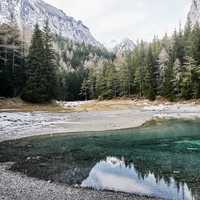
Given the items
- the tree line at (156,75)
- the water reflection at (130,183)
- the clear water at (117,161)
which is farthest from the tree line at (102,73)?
the water reflection at (130,183)

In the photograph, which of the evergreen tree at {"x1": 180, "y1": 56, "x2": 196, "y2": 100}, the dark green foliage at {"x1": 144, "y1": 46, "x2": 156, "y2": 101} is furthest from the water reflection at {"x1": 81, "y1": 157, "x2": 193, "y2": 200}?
the dark green foliage at {"x1": 144, "y1": 46, "x2": 156, "y2": 101}

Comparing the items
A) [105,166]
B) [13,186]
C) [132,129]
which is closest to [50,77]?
[132,129]

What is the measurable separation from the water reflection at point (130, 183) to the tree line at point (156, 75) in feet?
175

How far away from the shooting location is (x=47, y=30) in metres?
69.5

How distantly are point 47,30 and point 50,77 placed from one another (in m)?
14.0

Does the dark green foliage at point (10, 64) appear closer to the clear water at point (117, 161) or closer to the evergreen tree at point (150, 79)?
the evergreen tree at point (150, 79)

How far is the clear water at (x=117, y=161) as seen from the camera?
13250mm

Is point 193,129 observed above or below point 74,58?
below

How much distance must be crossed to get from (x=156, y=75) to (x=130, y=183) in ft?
233

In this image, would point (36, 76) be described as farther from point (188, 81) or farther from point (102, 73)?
point (102, 73)

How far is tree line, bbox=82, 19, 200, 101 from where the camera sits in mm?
70688

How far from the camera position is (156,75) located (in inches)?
3265

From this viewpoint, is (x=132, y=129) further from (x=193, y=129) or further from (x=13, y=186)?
(x=13, y=186)

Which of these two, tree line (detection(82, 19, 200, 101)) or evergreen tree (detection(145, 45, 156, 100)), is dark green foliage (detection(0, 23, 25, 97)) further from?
tree line (detection(82, 19, 200, 101))
